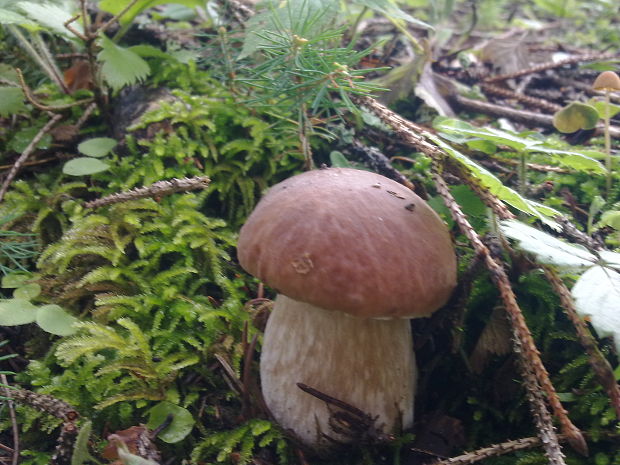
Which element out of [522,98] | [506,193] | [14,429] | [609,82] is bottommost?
[14,429]

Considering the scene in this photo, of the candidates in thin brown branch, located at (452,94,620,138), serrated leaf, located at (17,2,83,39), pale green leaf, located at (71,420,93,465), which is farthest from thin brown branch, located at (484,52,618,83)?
pale green leaf, located at (71,420,93,465)

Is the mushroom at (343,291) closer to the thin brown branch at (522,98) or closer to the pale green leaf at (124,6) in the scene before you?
the pale green leaf at (124,6)

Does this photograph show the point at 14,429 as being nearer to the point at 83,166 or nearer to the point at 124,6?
the point at 83,166

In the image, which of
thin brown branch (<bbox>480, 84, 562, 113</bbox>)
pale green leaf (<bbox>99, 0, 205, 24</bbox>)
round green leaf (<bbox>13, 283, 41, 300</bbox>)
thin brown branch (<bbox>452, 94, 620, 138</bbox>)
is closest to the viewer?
round green leaf (<bbox>13, 283, 41, 300</bbox>)

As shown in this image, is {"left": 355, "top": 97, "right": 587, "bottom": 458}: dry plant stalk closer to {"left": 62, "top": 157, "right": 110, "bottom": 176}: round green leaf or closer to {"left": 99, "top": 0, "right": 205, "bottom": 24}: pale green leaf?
{"left": 62, "top": 157, "right": 110, "bottom": 176}: round green leaf

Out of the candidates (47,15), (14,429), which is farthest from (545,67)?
(14,429)

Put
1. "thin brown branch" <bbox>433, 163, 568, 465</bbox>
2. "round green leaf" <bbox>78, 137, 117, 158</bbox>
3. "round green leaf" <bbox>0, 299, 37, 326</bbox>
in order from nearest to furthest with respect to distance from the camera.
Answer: "thin brown branch" <bbox>433, 163, 568, 465</bbox>
"round green leaf" <bbox>0, 299, 37, 326</bbox>
"round green leaf" <bbox>78, 137, 117, 158</bbox>
